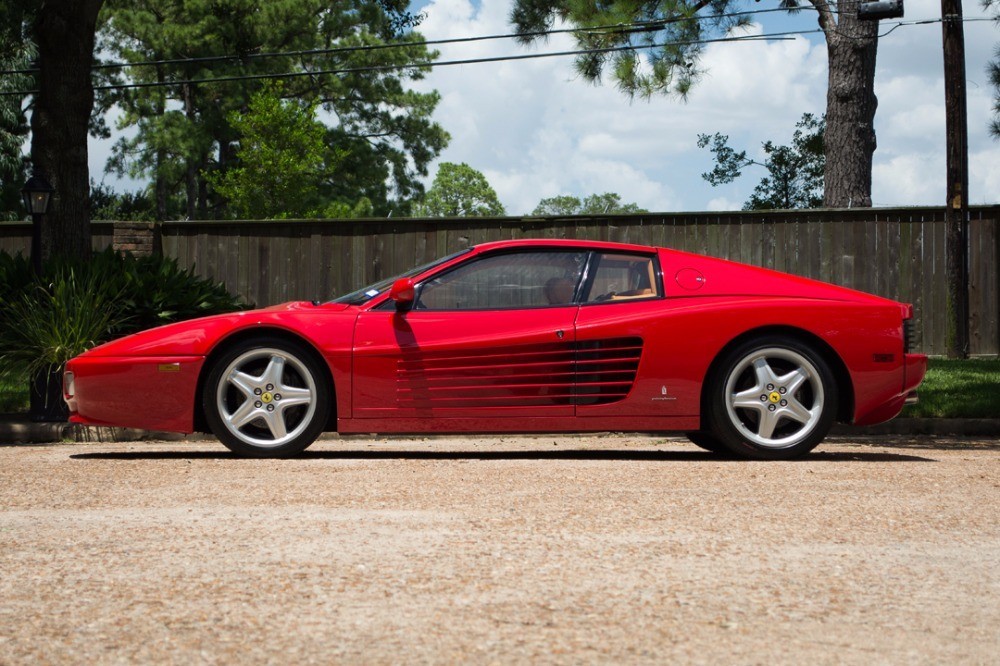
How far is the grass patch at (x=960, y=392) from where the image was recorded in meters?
10.3

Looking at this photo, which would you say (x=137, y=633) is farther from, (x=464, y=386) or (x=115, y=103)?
(x=115, y=103)

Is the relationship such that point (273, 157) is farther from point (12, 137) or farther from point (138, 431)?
point (138, 431)

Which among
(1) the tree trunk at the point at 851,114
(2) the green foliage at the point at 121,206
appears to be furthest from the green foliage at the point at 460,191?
(1) the tree trunk at the point at 851,114

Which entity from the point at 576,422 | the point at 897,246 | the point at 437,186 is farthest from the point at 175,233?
the point at 437,186

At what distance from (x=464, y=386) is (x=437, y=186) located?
9585 centimetres

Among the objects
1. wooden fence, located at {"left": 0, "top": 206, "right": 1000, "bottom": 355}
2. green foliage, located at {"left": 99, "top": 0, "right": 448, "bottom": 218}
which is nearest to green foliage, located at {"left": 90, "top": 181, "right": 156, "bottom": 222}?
green foliage, located at {"left": 99, "top": 0, "right": 448, "bottom": 218}

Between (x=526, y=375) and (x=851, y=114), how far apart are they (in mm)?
10972

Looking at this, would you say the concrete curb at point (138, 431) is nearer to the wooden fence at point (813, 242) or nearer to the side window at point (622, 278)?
the side window at point (622, 278)

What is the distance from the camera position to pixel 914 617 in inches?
147

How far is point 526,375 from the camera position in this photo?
757 cm

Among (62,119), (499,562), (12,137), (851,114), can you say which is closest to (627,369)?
(499,562)

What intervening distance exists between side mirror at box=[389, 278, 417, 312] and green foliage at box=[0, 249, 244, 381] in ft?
10.8

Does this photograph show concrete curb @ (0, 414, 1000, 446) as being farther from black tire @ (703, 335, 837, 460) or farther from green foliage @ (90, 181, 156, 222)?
green foliage @ (90, 181, 156, 222)

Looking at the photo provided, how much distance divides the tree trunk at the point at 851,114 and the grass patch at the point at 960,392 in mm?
3789
